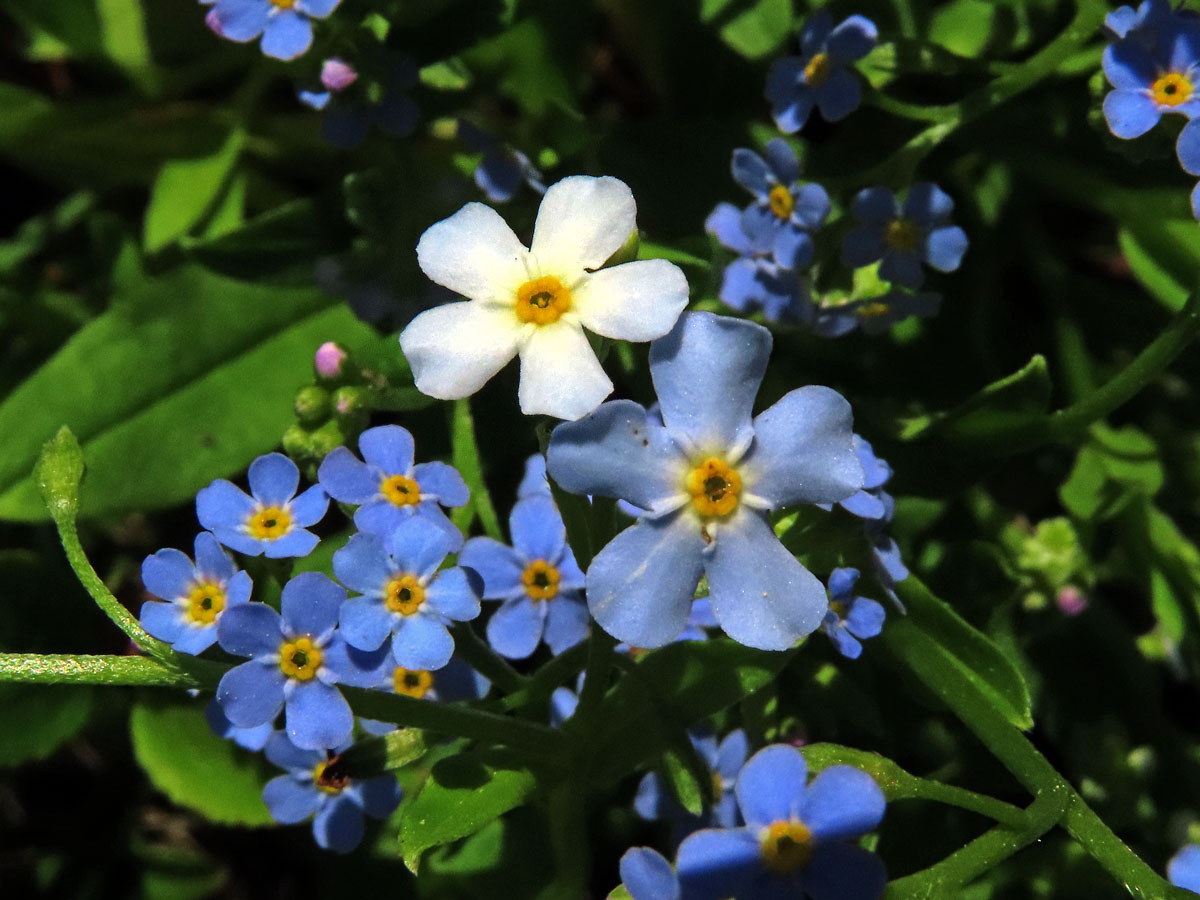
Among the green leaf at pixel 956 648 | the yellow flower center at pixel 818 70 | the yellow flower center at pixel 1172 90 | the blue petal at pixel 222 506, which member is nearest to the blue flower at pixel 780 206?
the yellow flower center at pixel 818 70

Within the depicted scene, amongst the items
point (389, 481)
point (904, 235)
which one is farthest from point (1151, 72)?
point (389, 481)

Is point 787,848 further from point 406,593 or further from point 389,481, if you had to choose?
point 389,481

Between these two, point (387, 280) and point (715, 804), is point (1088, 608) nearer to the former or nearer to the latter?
point (715, 804)

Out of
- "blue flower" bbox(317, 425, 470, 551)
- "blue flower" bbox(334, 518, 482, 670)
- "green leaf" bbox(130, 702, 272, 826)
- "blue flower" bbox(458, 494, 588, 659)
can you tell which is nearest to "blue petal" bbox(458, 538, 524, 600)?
"blue flower" bbox(458, 494, 588, 659)

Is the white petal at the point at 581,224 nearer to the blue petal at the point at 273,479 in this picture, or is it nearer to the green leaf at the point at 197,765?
the blue petal at the point at 273,479

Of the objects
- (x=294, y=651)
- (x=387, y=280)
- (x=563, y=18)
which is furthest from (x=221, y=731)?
(x=563, y=18)

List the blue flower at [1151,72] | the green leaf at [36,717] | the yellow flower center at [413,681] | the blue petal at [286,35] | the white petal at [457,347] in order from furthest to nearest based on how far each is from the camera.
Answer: the green leaf at [36,717] → the blue petal at [286,35] → the blue flower at [1151,72] → the yellow flower center at [413,681] → the white petal at [457,347]

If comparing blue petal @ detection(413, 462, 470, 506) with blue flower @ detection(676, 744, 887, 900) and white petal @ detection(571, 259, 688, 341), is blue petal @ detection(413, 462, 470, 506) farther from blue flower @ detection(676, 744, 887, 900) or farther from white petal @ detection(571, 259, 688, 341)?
blue flower @ detection(676, 744, 887, 900)
